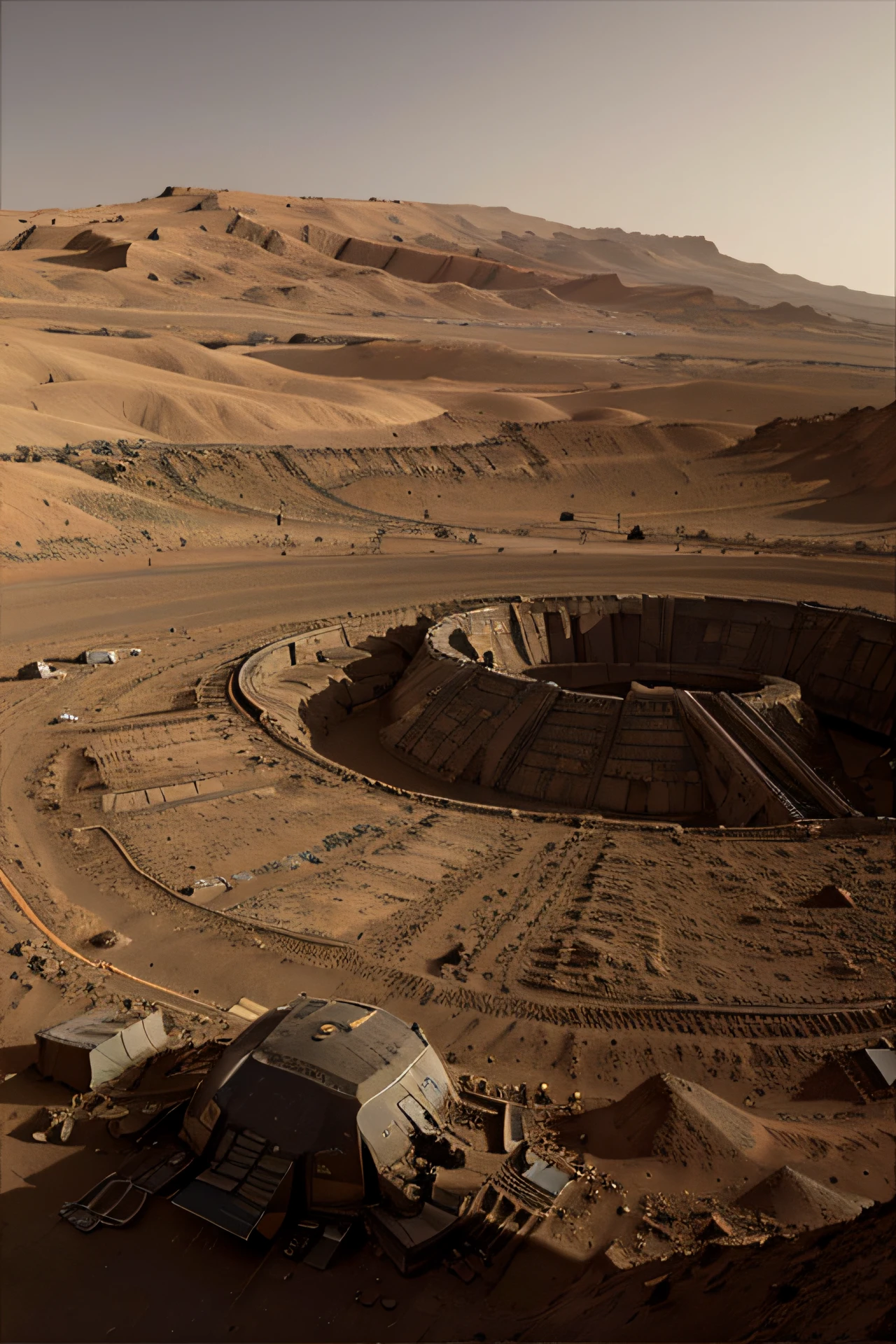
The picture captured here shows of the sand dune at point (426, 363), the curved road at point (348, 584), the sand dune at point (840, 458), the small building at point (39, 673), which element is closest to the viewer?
the small building at point (39, 673)

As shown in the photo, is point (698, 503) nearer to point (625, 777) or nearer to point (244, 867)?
point (625, 777)

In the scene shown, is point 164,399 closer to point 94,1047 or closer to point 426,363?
point 426,363

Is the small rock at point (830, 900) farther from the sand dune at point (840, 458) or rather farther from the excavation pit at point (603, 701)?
the sand dune at point (840, 458)

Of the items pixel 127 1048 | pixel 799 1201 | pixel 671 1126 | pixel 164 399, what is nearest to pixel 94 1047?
pixel 127 1048

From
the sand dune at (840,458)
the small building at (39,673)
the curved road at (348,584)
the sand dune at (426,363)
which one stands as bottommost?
the small building at (39,673)

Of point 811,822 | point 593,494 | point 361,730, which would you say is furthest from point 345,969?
point 593,494

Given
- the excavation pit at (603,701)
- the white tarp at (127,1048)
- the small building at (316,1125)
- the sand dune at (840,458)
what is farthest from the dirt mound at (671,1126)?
the sand dune at (840,458)

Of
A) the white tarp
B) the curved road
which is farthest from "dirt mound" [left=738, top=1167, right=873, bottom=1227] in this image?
the curved road
